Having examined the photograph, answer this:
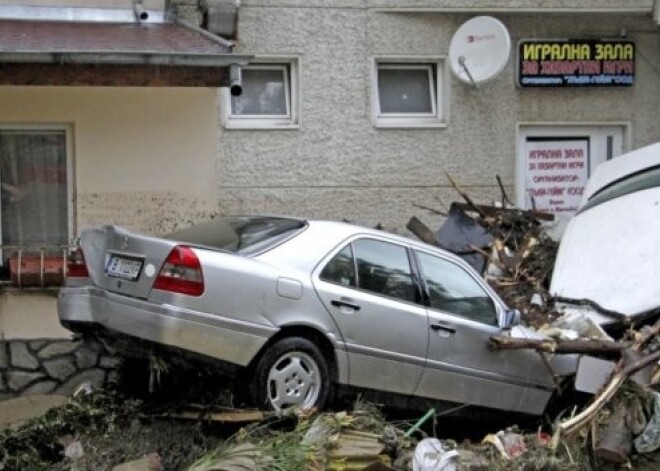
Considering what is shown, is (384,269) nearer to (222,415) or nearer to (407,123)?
(222,415)

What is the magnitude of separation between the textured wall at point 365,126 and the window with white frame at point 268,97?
0.44ft

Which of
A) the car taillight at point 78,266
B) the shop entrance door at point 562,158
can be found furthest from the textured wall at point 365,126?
the car taillight at point 78,266

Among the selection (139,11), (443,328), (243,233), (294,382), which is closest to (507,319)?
(443,328)

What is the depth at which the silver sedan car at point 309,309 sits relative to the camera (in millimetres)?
6891

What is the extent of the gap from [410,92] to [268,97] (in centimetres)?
151

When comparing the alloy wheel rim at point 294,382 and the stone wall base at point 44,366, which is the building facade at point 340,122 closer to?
the stone wall base at point 44,366

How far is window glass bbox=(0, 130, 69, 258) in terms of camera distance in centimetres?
1035

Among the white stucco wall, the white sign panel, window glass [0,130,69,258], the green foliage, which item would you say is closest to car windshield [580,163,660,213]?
the white sign panel

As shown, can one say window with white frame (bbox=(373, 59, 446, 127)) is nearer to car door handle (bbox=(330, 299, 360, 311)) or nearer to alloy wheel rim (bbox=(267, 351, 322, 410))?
car door handle (bbox=(330, 299, 360, 311))

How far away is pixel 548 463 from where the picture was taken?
6727 millimetres

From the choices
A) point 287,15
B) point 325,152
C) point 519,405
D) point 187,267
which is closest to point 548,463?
point 519,405

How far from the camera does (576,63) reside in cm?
1147

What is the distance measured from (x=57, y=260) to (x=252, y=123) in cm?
234

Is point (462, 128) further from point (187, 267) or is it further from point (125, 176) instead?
point (187, 267)
